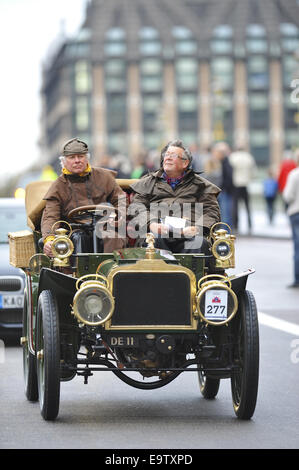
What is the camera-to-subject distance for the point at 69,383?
9.25m

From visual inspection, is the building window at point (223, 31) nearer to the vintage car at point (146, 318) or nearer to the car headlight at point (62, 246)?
the vintage car at point (146, 318)

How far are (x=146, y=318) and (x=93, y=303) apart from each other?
0.36m

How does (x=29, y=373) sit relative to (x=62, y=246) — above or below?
below

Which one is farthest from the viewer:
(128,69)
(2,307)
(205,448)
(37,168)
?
(37,168)

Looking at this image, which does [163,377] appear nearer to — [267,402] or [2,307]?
[267,402]

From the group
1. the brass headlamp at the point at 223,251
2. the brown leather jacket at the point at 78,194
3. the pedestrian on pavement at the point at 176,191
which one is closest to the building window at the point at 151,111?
the brown leather jacket at the point at 78,194

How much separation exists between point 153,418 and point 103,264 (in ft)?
3.43

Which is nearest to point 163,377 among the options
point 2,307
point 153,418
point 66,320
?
point 153,418

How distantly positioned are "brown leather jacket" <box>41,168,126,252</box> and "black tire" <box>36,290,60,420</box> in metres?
1.09

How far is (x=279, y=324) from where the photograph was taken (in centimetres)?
1323

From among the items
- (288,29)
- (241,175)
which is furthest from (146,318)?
(288,29)

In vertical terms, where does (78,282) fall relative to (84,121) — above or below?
below

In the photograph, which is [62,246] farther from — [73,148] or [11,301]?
[11,301]

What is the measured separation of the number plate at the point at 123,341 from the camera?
7.31 metres
